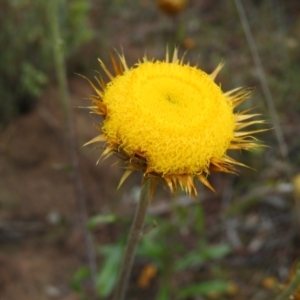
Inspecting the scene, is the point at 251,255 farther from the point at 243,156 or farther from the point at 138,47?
the point at 138,47

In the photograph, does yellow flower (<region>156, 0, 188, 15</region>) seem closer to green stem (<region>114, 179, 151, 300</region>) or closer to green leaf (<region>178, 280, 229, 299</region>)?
green leaf (<region>178, 280, 229, 299</region>)

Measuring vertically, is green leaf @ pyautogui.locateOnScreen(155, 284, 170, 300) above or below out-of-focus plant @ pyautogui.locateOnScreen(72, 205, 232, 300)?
below

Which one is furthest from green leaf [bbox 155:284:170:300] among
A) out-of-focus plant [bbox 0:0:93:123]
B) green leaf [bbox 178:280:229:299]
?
out-of-focus plant [bbox 0:0:93:123]

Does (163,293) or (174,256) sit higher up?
(174,256)

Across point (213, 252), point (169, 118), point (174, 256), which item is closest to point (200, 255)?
point (213, 252)

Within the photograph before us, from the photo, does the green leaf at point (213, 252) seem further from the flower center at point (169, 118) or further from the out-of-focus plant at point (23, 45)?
the out-of-focus plant at point (23, 45)

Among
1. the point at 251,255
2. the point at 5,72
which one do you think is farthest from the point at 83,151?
the point at 251,255

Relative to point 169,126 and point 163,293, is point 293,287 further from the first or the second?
point 163,293
